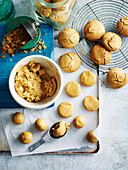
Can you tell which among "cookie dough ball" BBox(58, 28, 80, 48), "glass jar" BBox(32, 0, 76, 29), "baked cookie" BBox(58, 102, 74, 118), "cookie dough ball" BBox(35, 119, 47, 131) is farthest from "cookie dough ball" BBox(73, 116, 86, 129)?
"glass jar" BBox(32, 0, 76, 29)

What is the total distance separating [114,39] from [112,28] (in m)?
0.12

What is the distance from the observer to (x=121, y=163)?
1293 millimetres

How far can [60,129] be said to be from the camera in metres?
1.18

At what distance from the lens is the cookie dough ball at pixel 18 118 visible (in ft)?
3.93

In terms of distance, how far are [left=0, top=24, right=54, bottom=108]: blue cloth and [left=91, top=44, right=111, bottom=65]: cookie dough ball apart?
246 millimetres

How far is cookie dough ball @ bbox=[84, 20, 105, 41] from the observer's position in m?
1.20

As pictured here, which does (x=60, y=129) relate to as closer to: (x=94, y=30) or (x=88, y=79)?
(x=88, y=79)

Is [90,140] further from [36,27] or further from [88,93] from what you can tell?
[36,27]

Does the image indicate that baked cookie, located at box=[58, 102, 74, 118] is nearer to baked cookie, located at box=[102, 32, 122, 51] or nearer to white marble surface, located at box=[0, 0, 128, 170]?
white marble surface, located at box=[0, 0, 128, 170]

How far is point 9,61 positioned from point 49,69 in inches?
9.9

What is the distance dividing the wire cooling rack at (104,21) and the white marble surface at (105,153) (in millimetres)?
70

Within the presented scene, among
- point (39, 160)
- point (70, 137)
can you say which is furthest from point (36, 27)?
point (39, 160)

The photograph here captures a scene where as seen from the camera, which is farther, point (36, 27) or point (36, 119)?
point (36, 119)

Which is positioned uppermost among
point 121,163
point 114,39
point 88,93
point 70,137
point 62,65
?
point 114,39
